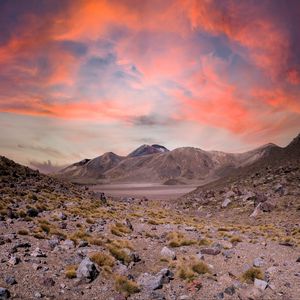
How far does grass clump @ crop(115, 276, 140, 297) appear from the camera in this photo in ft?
44.0

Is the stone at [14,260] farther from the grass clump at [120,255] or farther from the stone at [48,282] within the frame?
the grass clump at [120,255]

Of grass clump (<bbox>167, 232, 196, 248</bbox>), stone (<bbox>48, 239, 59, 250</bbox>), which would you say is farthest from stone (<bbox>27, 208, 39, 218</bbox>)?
grass clump (<bbox>167, 232, 196, 248</bbox>)

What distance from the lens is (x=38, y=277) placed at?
43.8 feet

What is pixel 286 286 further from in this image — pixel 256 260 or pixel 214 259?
pixel 214 259

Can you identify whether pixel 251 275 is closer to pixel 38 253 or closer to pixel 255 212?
pixel 38 253

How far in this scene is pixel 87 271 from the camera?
14.1 meters

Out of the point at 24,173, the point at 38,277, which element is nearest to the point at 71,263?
the point at 38,277

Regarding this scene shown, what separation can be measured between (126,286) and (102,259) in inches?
106

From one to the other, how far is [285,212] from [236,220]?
6.16 metres

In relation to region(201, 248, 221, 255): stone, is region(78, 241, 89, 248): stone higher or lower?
higher

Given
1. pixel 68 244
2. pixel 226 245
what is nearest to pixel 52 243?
pixel 68 244

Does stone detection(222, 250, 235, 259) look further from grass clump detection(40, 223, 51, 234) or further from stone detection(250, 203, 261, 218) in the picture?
stone detection(250, 203, 261, 218)

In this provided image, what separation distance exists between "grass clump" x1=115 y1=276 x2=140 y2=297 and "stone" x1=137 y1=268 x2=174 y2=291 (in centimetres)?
43

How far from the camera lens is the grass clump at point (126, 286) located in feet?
44.0
